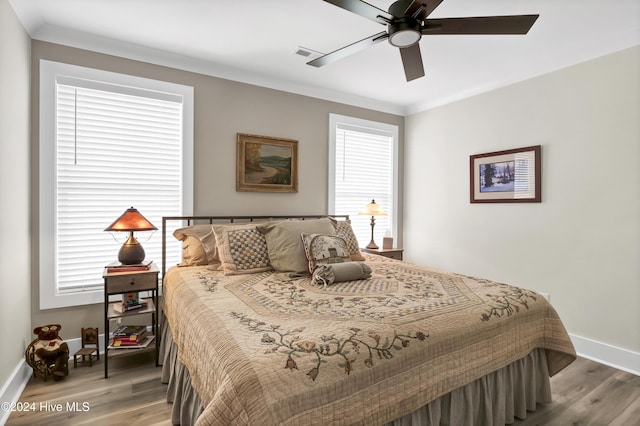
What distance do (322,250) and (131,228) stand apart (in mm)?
1459

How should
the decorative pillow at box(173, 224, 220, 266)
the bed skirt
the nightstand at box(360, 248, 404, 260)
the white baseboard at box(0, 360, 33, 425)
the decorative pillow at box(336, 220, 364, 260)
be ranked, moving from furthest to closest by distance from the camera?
the nightstand at box(360, 248, 404, 260) → the decorative pillow at box(336, 220, 364, 260) → the decorative pillow at box(173, 224, 220, 266) → the white baseboard at box(0, 360, 33, 425) → the bed skirt

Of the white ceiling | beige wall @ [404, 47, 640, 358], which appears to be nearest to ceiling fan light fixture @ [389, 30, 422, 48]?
the white ceiling

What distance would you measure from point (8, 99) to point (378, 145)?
371 cm

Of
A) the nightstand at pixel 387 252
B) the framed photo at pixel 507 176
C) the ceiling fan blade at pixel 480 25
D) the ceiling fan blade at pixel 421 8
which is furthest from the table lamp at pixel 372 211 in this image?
the ceiling fan blade at pixel 421 8

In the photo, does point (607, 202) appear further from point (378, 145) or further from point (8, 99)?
point (8, 99)

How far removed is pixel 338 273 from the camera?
7.71ft

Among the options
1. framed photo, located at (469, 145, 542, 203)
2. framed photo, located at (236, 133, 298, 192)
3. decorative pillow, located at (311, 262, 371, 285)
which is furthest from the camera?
framed photo, located at (236, 133, 298, 192)

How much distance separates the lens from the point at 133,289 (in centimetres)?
262

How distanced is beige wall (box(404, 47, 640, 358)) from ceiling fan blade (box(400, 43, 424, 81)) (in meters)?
1.65

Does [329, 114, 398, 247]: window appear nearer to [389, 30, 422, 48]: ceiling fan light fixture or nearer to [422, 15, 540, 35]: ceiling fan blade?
[389, 30, 422, 48]: ceiling fan light fixture

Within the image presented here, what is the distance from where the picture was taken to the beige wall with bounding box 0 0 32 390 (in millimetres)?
2078

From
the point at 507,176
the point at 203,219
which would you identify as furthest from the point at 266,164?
the point at 507,176

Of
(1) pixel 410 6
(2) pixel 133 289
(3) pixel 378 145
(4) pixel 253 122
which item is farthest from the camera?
(3) pixel 378 145

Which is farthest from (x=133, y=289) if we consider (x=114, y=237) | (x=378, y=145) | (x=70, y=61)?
(x=378, y=145)
